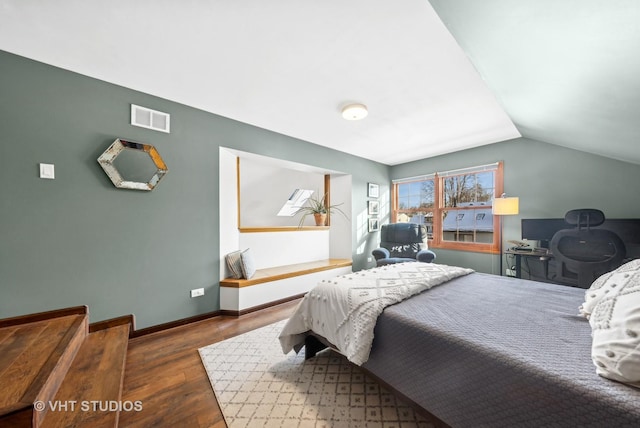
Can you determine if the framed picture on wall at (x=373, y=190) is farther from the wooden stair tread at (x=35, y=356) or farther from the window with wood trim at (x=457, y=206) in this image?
the wooden stair tread at (x=35, y=356)

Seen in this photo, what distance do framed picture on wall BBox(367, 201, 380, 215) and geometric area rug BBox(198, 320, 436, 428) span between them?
3.14 meters

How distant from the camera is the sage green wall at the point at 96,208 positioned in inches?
71.2

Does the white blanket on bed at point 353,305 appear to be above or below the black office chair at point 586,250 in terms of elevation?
below

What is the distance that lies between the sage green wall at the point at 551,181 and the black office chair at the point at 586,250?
39.3 inches

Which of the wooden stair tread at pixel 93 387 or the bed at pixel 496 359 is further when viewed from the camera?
the wooden stair tread at pixel 93 387

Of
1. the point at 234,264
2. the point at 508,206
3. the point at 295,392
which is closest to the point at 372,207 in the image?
the point at 508,206

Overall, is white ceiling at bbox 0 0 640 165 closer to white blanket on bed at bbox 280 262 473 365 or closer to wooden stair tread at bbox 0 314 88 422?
white blanket on bed at bbox 280 262 473 365

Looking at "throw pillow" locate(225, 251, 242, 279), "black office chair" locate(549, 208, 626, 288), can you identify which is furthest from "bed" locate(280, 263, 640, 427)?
"throw pillow" locate(225, 251, 242, 279)

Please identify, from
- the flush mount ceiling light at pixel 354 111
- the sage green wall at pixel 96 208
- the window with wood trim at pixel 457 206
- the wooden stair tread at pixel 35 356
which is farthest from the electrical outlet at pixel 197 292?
the window with wood trim at pixel 457 206

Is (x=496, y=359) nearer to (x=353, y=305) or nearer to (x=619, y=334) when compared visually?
(x=619, y=334)

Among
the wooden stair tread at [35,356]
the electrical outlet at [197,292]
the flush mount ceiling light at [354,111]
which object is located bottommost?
the electrical outlet at [197,292]

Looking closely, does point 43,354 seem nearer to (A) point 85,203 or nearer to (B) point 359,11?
(A) point 85,203

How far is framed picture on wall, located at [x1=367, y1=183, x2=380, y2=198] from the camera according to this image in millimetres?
4743

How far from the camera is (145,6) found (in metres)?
1.38
